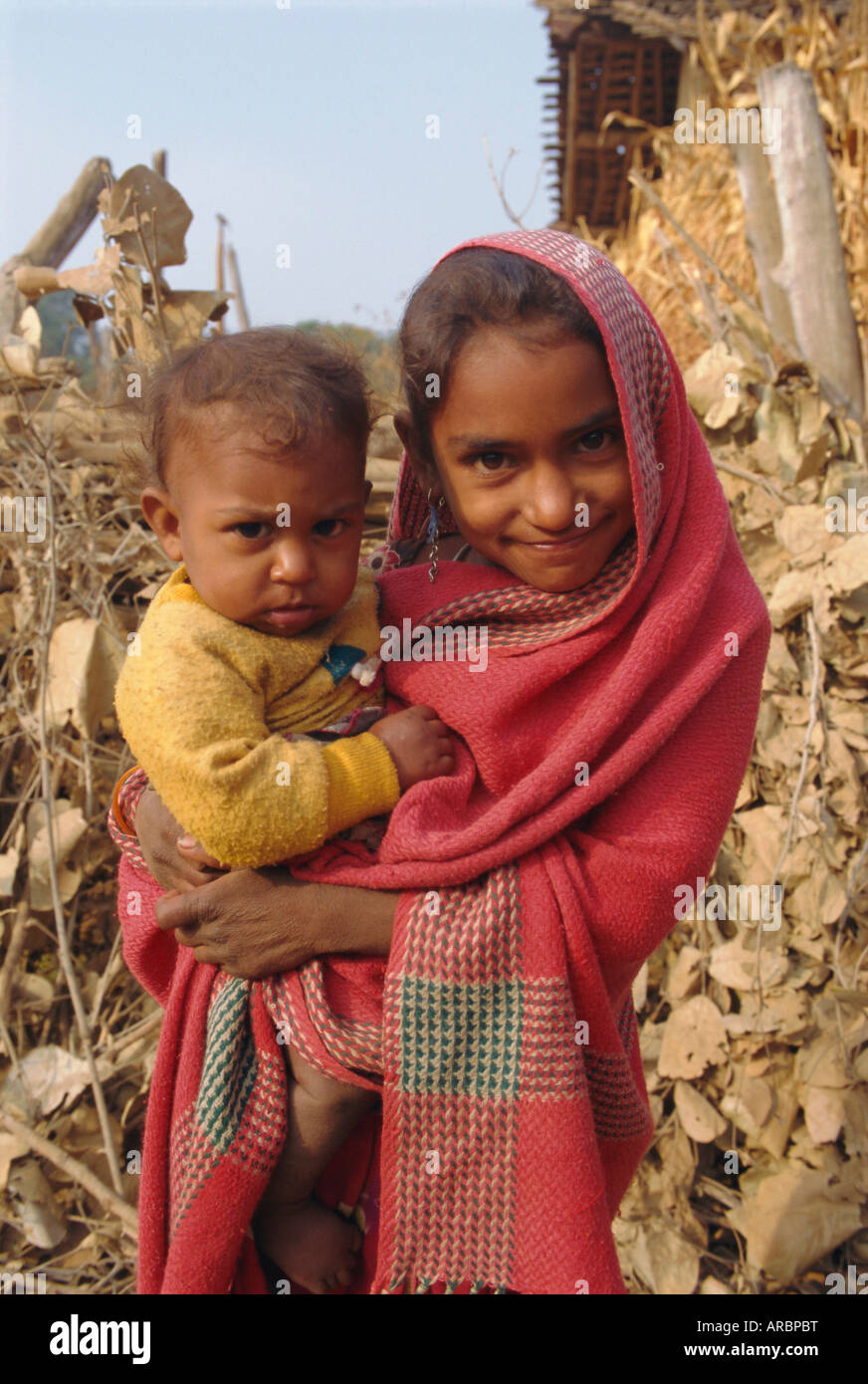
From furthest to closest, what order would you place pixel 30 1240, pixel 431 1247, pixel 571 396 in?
pixel 30 1240 → pixel 431 1247 → pixel 571 396

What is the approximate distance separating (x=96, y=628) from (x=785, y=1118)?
2482mm

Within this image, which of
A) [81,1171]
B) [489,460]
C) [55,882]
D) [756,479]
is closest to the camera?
[489,460]

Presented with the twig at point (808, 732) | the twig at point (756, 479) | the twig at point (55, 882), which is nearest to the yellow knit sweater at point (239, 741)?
the twig at point (55, 882)

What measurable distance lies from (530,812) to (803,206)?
12.3ft

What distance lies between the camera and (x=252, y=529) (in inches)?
56.1

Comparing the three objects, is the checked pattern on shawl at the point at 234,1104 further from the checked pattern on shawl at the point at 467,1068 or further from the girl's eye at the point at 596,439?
the girl's eye at the point at 596,439

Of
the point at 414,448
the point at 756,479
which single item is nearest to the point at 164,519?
the point at 414,448

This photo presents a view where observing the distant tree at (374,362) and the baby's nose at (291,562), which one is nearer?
the baby's nose at (291,562)

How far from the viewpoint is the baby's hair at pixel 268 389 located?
1.39m

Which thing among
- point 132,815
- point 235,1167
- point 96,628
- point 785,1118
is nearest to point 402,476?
point 132,815

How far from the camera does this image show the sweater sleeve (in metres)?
1.33

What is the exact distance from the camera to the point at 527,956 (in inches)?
54.9

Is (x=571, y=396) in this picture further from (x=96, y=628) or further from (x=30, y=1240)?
(x=30, y=1240)

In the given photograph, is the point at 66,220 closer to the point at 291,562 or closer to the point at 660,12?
the point at 291,562
